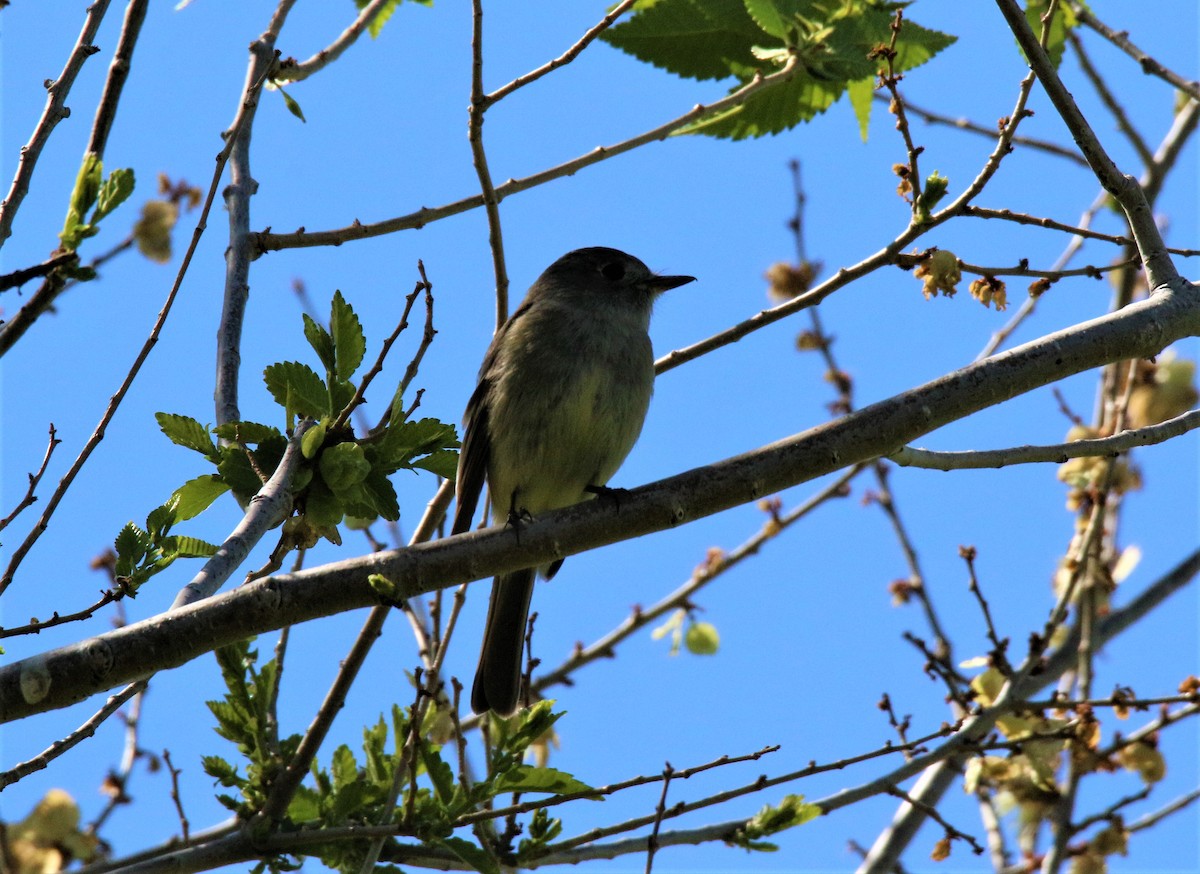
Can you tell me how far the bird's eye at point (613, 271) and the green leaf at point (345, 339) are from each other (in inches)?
123

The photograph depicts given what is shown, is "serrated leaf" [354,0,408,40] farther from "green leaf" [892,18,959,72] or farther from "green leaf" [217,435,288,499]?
"green leaf" [217,435,288,499]

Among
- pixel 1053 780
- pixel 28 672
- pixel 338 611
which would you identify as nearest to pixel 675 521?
pixel 338 611

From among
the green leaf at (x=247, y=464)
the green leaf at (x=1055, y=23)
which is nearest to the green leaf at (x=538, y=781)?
the green leaf at (x=247, y=464)

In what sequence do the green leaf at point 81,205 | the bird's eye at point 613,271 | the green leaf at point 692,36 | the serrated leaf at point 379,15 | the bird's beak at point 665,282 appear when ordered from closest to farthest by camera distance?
the green leaf at point 81,205 → the green leaf at point 692,36 → the serrated leaf at point 379,15 → the bird's beak at point 665,282 → the bird's eye at point 613,271

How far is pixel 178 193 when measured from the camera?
5578 millimetres

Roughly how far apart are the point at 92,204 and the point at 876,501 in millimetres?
4874

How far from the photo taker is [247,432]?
365 centimetres

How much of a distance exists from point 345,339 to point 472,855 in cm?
159

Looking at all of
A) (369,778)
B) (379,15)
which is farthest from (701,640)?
(379,15)

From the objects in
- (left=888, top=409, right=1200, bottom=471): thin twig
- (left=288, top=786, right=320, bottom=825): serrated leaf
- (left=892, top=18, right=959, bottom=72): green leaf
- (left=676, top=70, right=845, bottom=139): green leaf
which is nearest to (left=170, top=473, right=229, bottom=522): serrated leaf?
(left=288, top=786, right=320, bottom=825): serrated leaf

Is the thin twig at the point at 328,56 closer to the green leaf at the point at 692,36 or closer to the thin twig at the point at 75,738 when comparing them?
the green leaf at the point at 692,36

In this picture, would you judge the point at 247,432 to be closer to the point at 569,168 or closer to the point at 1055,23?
the point at 569,168

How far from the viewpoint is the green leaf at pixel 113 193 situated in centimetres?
288

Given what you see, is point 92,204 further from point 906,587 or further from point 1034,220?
point 906,587
